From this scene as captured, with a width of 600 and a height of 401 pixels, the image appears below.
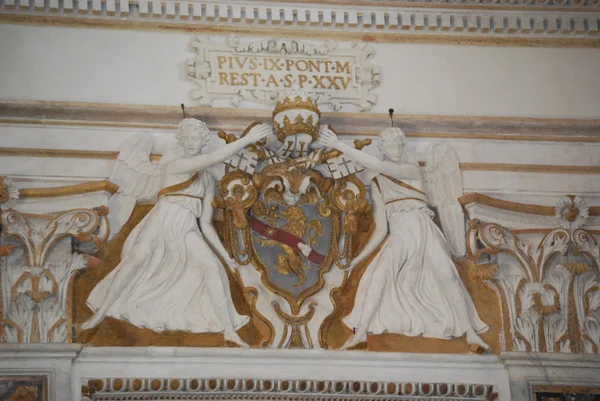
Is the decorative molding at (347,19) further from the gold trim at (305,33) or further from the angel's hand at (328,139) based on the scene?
the angel's hand at (328,139)

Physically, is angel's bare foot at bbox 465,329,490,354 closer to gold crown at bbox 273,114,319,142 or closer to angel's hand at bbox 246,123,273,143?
gold crown at bbox 273,114,319,142

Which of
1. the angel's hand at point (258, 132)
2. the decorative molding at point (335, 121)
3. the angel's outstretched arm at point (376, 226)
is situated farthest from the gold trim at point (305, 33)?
the angel's outstretched arm at point (376, 226)

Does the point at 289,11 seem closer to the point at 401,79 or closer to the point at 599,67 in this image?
the point at 401,79

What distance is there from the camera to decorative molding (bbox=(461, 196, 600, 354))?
12602 millimetres

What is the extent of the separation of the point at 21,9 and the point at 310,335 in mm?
3838

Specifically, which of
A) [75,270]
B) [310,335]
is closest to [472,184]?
[310,335]

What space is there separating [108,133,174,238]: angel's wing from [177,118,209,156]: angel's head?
0.31 m

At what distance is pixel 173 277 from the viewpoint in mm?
12305

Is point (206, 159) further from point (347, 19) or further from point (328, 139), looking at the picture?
point (347, 19)

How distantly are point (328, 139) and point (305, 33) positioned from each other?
4.06 feet

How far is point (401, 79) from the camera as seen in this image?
1353cm

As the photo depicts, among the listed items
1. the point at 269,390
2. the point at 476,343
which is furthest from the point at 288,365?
the point at 476,343

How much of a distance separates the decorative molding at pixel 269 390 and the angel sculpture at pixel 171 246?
40cm

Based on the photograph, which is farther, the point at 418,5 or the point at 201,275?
the point at 418,5
